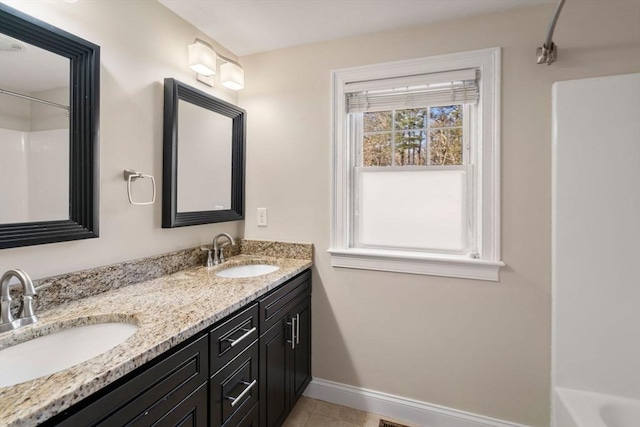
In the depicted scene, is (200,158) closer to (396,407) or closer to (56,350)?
(56,350)

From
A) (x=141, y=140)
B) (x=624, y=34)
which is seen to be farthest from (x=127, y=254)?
(x=624, y=34)

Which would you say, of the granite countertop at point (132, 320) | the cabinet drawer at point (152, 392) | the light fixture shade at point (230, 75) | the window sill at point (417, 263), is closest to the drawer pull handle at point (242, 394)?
the cabinet drawer at point (152, 392)

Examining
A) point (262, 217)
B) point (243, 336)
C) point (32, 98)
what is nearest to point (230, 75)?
point (262, 217)

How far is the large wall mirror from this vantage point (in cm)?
105

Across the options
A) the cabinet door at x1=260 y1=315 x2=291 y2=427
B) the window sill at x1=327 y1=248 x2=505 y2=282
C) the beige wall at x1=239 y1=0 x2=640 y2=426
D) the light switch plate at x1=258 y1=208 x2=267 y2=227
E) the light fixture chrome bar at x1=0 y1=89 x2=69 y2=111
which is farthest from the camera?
the light switch plate at x1=258 y1=208 x2=267 y2=227

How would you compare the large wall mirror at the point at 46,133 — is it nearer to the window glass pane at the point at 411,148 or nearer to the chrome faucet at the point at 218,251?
the chrome faucet at the point at 218,251

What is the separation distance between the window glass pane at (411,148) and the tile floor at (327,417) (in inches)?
62.0

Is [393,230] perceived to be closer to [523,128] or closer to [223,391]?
[523,128]

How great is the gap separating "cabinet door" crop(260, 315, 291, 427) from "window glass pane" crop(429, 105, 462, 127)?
4.79 ft

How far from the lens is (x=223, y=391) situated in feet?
3.86

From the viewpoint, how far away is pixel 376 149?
6.61ft

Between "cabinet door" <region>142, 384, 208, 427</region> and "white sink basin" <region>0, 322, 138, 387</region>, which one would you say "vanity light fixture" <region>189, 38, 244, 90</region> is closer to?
"white sink basin" <region>0, 322, 138, 387</region>

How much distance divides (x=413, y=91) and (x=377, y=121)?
0.91ft

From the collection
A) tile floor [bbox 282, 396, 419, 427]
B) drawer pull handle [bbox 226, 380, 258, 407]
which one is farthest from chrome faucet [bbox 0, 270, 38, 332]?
tile floor [bbox 282, 396, 419, 427]
